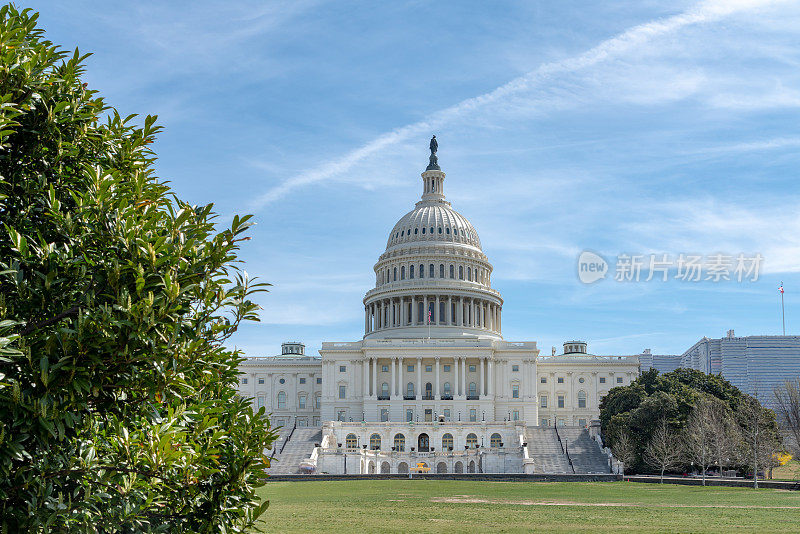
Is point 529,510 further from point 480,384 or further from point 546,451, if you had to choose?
point 480,384

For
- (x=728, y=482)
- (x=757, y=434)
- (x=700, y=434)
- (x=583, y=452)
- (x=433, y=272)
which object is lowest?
(x=728, y=482)

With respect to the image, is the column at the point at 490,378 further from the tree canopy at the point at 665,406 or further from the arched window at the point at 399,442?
the tree canopy at the point at 665,406

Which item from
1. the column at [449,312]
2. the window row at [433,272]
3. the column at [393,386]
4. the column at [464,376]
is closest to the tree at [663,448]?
the column at [464,376]

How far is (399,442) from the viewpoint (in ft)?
383

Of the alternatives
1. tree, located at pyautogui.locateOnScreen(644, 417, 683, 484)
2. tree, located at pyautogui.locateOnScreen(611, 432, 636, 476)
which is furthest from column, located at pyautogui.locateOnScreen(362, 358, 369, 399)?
tree, located at pyautogui.locateOnScreen(644, 417, 683, 484)

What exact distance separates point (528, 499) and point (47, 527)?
4085cm

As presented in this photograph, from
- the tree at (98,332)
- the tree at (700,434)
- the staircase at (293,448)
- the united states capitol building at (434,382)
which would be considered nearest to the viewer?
the tree at (98,332)

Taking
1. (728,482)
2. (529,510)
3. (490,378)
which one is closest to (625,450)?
(728,482)

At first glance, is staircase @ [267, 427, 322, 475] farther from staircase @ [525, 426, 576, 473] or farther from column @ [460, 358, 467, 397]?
column @ [460, 358, 467, 397]

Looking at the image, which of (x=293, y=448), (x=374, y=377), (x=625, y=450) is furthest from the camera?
(x=374, y=377)

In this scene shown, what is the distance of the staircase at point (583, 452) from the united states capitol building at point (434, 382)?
0.25 meters

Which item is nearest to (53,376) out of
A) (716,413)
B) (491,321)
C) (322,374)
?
(716,413)

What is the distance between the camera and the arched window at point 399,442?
4572 inches

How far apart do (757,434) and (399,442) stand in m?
53.6
